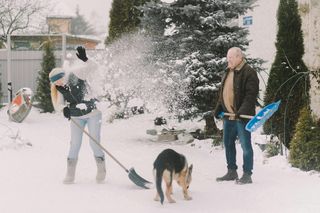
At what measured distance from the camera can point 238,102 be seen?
677cm

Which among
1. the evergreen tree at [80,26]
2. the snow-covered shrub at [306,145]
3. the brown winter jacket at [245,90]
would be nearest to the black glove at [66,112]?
the brown winter jacket at [245,90]

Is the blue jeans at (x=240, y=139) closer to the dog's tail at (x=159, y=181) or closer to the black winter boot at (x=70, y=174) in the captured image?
the dog's tail at (x=159, y=181)

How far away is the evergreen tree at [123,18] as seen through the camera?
13086 millimetres

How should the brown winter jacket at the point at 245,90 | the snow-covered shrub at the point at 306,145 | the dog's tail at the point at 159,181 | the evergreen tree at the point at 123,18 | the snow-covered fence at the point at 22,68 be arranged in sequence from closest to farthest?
the dog's tail at the point at 159,181, the brown winter jacket at the point at 245,90, the snow-covered shrub at the point at 306,145, the evergreen tree at the point at 123,18, the snow-covered fence at the point at 22,68

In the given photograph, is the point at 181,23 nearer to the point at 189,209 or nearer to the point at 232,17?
the point at 232,17

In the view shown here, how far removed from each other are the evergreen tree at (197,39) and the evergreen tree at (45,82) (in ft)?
20.9

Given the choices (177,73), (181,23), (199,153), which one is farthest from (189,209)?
(181,23)

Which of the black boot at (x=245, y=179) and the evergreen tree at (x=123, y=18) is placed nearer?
the black boot at (x=245, y=179)

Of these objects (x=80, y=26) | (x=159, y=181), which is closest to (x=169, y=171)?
(x=159, y=181)

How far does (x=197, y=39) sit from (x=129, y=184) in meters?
4.16

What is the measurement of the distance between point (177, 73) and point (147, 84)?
2.25ft

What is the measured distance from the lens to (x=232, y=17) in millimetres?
10461

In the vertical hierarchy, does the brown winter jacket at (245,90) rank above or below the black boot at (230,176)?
above

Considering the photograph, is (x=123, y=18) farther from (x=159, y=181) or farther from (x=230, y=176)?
(x=159, y=181)
